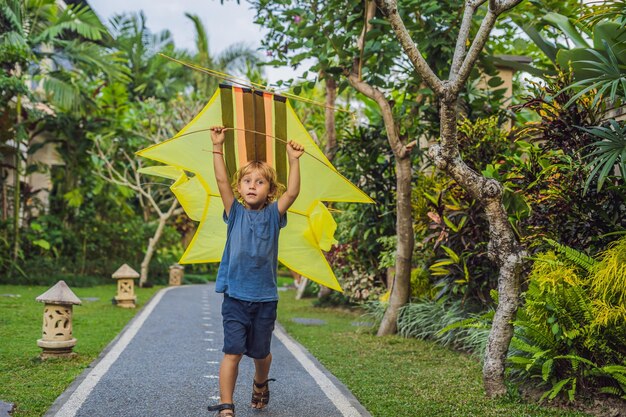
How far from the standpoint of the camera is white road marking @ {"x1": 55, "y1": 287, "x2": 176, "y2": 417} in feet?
15.9

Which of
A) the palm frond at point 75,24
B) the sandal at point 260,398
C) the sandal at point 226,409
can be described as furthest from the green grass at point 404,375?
the palm frond at point 75,24

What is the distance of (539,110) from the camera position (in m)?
6.52

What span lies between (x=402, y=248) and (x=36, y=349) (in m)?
4.70

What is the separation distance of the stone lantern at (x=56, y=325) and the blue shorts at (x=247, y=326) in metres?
2.82

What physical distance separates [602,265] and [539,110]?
70.9 inches

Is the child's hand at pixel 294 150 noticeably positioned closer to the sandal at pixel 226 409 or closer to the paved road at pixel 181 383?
the sandal at pixel 226 409

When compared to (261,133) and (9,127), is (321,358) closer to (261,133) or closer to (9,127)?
(261,133)

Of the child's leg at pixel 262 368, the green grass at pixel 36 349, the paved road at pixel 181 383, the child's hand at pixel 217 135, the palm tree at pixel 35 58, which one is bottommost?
the paved road at pixel 181 383

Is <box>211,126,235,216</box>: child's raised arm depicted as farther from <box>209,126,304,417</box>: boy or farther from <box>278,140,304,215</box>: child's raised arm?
<box>278,140,304,215</box>: child's raised arm

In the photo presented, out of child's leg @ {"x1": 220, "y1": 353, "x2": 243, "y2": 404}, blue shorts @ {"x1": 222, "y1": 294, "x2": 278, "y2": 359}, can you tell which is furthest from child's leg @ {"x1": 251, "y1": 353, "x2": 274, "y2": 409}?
child's leg @ {"x1": 220, "y1": 353, "x2": 243, "y2": 404}

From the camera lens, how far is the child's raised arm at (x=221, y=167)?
486 cm

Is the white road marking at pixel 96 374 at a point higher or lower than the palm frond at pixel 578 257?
lower

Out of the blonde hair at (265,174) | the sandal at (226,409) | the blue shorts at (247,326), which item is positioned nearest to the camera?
the sandal at (226,409)

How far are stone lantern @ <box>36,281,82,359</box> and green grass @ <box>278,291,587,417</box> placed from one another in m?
2.64
